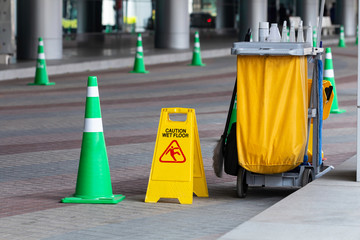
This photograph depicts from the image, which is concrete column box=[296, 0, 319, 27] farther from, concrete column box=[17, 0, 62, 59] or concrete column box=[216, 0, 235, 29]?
concrete column box=[17, 0, 62, 59]

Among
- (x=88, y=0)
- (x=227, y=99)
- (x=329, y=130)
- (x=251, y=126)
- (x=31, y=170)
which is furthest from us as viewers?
(x=88, y=0)

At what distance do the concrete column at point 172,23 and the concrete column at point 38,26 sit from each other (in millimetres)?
6828

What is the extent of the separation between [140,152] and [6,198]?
9.09 ft

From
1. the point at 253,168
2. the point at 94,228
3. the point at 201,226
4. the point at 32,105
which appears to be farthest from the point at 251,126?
the point at 32,105

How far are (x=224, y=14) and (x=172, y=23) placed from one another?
20.6m

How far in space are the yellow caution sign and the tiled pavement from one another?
115 millimetres

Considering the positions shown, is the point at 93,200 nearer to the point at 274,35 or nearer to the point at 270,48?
the point at 270,48

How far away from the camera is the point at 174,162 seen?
7.20m

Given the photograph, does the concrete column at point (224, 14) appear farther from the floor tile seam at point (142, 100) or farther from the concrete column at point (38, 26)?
the floor tile seam at point (142, 100)

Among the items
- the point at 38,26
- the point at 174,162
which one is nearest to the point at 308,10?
the point at 38,26

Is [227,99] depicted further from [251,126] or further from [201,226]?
[201,226]

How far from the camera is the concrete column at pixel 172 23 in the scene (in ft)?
97.5

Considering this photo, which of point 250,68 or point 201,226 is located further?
point 250,68

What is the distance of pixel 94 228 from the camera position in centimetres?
626
